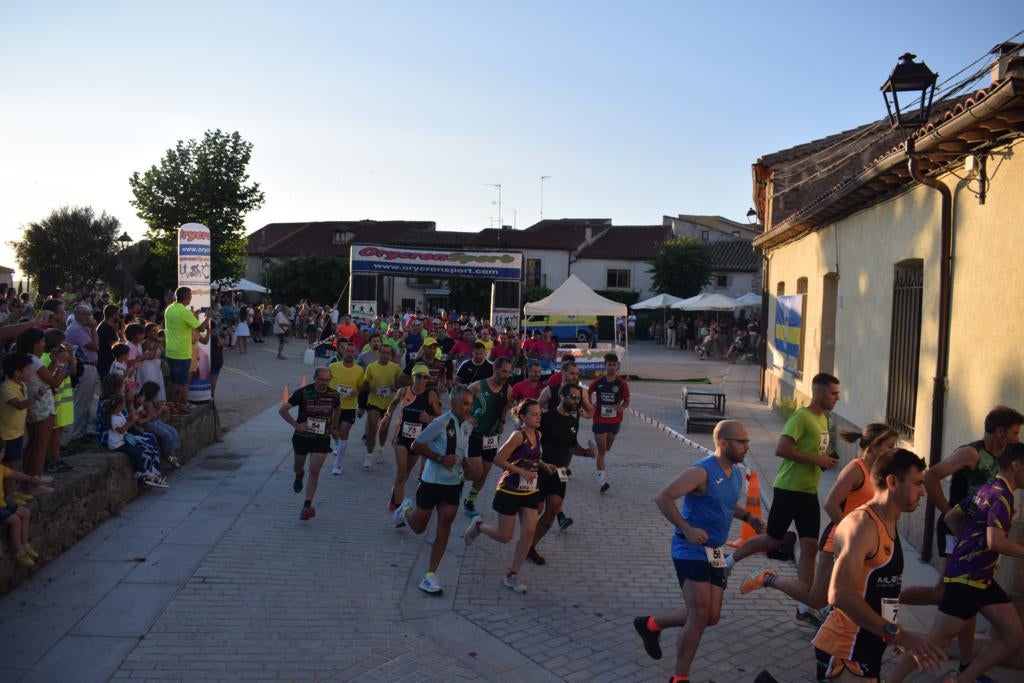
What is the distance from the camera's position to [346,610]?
651 cm

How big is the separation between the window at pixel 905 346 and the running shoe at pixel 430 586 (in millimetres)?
5496

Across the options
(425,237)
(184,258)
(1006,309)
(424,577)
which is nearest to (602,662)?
(424,577)

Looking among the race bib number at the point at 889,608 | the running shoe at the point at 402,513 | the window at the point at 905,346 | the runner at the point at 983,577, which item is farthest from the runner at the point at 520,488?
the window at the point at 905,346

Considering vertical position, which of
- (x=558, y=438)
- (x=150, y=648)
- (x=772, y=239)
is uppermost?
(x=772, y=239)

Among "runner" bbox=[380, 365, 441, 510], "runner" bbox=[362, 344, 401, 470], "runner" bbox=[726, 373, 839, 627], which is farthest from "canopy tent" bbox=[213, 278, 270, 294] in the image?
"runner" bbox=[726, 373, 839, 627]

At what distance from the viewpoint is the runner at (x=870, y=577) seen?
4.00 m

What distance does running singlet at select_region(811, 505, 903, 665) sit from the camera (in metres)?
4.11

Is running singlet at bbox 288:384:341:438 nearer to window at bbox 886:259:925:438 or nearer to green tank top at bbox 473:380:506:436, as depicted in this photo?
green tank top at bbox 473:380:506:436

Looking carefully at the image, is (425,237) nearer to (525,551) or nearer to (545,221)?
(545,221)

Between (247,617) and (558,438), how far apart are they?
335 centimetres

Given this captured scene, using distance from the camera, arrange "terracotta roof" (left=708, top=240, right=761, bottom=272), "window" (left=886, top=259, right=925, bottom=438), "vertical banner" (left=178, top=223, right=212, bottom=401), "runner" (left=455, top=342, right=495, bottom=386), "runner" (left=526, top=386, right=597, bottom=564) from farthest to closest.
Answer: "terracotta roof" (left=708, top=240, right=761, bottom=272)
"vertical banner" (left=178, top=223, right=212, bottom=401)
"runner" (left=455, top=342, right=495, bottom=386)
"window" (left=886, top=259, right=925, bottom=438)
"runner" (left=526, top=386, right=597, bottom=564)

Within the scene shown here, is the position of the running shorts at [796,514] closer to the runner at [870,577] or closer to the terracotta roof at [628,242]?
the runner at [870,577]

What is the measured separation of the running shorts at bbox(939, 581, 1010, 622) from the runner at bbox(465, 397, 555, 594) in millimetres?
3227

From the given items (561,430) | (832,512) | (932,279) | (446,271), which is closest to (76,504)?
(561,430)
